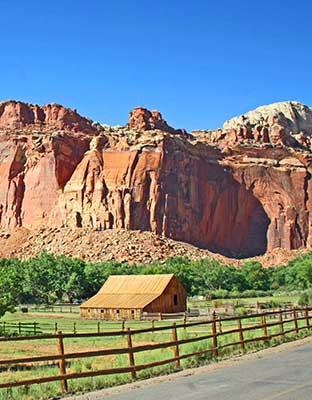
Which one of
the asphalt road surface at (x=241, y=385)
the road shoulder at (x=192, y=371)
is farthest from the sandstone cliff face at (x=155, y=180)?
the asphalt road surface at (x=241, y=385)

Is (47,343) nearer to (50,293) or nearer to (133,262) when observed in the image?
(50,293)

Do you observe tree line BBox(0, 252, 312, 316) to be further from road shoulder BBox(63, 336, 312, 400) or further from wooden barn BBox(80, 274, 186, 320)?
road shoulder BBox(63, 336, 312, 400)

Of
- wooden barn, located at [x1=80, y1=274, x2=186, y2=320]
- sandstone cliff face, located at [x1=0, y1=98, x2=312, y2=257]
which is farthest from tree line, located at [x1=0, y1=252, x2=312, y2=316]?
sandstone cliff face, located at [x1=0, y1=98, x2=312, y2=257]

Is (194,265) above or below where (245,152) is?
below

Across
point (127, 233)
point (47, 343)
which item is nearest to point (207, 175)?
point (127, 233)

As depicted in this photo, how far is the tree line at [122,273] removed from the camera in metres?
81.6

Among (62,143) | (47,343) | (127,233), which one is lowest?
(47,343)

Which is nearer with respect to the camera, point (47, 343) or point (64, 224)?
point (47, 343)

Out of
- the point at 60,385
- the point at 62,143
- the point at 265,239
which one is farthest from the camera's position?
the point at 265,239

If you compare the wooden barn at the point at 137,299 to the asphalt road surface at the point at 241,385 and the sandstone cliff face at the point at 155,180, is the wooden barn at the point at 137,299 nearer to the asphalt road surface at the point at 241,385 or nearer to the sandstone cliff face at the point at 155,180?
the asphalt road surface at the point at 241,385

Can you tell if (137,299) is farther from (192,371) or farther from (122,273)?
(192,371)

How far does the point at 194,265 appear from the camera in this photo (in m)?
96.6

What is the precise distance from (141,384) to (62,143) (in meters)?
116

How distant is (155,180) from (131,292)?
65.1 m
